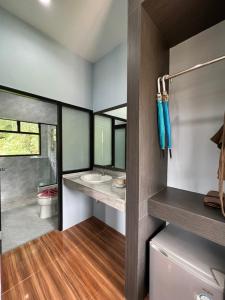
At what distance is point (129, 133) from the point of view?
42.8 inches

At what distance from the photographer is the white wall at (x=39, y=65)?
162 centimetres

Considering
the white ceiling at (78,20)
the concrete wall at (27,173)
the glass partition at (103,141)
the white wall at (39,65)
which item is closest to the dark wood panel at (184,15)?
the white ceiling at (78,20)

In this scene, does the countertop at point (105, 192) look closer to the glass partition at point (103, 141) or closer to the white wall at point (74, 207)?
the white wall at point (74, 207)

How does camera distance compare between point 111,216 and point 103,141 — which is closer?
point 111,216

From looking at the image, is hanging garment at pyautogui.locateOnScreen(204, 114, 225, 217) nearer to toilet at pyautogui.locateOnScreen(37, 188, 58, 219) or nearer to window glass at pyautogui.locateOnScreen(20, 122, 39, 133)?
toilet at pyautogui.locateOnScreen(37, 188, 58, 219)

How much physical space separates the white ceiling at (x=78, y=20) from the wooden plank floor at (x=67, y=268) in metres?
2.84

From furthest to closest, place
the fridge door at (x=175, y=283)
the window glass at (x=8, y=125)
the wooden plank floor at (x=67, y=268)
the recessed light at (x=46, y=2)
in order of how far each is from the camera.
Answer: the window glass at (x=8, y=125), the recessed light at (x=46, y=2), the wooden plank floor at (x=67, y=268), the fridge door at (x=175, y=283)

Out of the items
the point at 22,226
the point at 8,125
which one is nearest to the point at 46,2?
the point at 8,125

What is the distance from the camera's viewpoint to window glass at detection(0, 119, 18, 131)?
10.2ft

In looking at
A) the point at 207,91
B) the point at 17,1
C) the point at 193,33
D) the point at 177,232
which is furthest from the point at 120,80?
the point at 177,232

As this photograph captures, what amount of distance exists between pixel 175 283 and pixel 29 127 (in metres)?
3.80

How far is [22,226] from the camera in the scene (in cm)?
234

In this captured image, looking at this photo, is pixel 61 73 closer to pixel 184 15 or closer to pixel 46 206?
pixel 184 15

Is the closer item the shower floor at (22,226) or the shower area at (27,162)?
the shower floor at (22,226)
